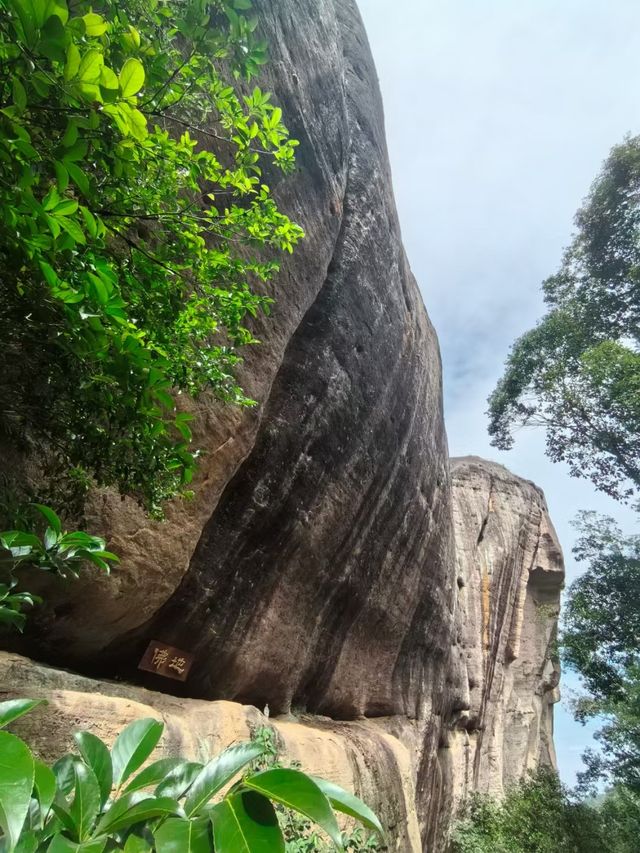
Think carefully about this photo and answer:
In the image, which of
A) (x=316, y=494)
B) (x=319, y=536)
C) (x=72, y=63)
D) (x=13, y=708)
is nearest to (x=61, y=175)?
(x=72, y=63)

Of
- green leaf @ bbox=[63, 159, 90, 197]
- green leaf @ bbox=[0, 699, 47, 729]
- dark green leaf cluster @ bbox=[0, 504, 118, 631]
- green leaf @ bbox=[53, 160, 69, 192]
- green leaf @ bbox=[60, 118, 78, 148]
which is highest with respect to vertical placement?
green leaf @ bbox=[60, 118, 78, 148]

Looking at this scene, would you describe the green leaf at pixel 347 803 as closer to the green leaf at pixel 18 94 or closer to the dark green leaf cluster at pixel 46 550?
the dark green leaf cluster at pixel 46 550

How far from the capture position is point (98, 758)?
122cm

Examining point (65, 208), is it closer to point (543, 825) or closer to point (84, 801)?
point (84, 801)

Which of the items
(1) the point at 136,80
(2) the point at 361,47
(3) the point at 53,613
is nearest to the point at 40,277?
(1) the point at 136,80

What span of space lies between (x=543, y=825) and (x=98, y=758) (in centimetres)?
1433

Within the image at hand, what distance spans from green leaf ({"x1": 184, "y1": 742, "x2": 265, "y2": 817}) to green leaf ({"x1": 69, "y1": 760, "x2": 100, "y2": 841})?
0.20 metres

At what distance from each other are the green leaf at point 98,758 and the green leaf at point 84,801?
0.14 feet

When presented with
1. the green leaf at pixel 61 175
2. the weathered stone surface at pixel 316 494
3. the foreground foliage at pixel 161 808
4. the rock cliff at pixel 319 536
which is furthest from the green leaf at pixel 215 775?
the weathered stone surface at pixel 316 494

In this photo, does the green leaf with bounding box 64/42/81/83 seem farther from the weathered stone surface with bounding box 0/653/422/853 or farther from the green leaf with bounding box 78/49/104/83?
the weathered stone surface with bounding box 0/653/422/853

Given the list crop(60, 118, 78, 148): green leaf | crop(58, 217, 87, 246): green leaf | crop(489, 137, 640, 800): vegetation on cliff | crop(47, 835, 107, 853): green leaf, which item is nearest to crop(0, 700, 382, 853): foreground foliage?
crop(47, 835, 107, 853): green leaf

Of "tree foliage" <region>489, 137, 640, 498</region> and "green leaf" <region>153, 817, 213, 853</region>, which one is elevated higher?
"tree foliage" <region>489, 137, 640, 498</region>

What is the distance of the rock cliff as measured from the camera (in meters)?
4.57

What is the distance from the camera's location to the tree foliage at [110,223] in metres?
1.70
